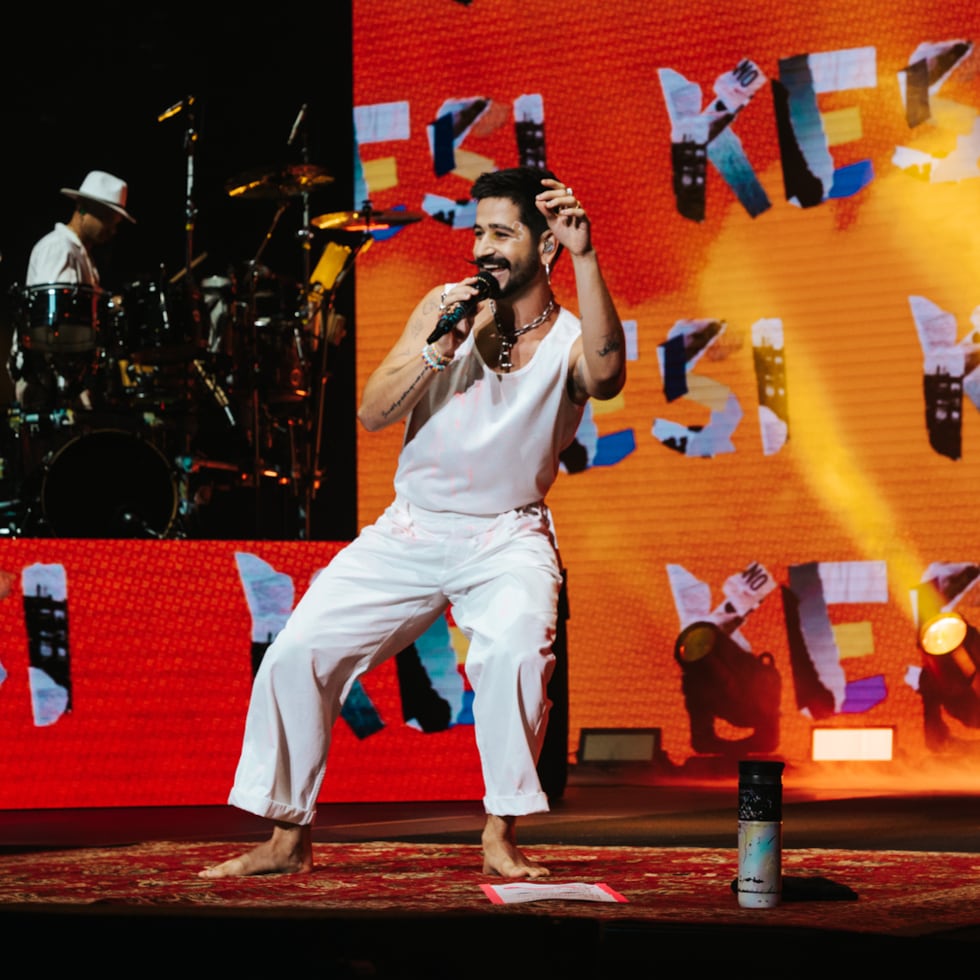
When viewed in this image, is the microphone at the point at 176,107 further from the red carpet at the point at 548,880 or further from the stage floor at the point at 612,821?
the red carpet at the point at 548,880

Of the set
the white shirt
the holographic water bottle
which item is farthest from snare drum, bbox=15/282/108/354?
the holographic water bottle

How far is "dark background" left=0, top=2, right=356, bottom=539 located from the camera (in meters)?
9.28

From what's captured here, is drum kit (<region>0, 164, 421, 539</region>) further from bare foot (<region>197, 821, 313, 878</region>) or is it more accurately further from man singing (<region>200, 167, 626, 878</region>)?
bare foot (<region>197, 821, 313, 878</region>)

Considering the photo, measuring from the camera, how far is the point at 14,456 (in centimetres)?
820

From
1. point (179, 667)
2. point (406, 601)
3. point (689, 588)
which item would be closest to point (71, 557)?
point (179, 667)

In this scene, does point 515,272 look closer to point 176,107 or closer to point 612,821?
point 612,821

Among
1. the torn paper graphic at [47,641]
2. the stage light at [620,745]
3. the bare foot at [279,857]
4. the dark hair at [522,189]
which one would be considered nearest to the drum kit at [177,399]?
the torn paper graphic at [47,641]

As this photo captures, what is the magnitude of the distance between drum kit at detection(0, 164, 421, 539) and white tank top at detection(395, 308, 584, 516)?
4.23m

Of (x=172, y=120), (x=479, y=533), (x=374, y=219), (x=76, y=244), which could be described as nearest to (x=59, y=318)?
(x=76, y=244)

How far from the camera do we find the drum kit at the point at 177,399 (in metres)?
7.89

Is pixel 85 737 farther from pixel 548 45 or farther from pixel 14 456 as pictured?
pixel 548 45

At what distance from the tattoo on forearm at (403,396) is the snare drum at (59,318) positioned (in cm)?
480

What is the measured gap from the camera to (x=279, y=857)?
3.59 m

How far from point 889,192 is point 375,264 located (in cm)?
252
